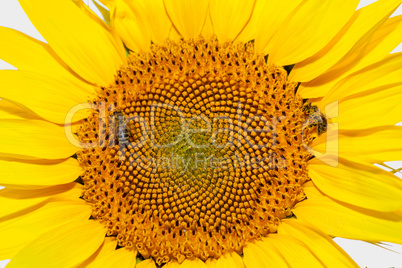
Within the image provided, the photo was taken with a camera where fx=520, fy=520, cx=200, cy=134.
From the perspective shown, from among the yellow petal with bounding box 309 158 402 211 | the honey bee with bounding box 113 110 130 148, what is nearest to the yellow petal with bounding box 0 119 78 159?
the honey bee with bounding box 113 110 130 148

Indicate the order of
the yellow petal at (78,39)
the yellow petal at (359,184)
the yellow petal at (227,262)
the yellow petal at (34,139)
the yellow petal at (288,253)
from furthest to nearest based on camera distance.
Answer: the yellow petal at (78,39) < the yellow petal at (34,139) < the yellow petal at (227,262) < the yellow petal at (288,253) < the yellow petal at (359,184)

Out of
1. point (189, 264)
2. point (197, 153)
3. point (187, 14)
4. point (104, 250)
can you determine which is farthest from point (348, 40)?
point (104, 250)

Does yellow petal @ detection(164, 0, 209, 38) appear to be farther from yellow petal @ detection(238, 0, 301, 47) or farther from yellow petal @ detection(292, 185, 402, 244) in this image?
yellow petal @ detection(292, 185, 402, 244)

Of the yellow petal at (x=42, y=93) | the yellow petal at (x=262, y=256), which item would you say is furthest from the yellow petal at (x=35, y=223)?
the yellow petal at (x=262, y=256)

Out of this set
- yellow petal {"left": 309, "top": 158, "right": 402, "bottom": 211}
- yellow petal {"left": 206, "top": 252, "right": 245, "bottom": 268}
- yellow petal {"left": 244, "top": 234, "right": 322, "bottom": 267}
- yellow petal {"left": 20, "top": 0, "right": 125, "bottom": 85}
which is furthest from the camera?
yellow petal {"left": 20, "top": 0, "right": 125, "bottom": 85}

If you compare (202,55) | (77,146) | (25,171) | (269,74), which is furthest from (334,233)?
(25,171)

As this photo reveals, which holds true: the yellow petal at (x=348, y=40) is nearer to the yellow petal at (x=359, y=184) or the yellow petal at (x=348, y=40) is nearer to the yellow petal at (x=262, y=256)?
the yellow petal at (x=359, y=184)
